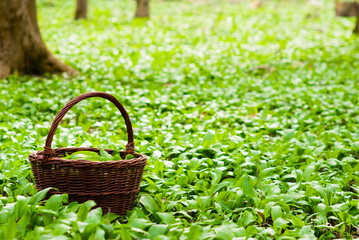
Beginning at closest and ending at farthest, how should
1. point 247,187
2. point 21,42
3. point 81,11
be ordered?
1. point 247,187
2. point 21,42
3. point 81,11

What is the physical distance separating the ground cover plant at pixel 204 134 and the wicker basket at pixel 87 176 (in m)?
0.09

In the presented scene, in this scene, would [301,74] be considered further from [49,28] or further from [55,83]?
[49,28]

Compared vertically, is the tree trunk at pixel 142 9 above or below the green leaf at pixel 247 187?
above

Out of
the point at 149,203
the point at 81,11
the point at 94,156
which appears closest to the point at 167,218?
the point at 149,203

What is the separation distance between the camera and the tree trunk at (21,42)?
6.71 meters

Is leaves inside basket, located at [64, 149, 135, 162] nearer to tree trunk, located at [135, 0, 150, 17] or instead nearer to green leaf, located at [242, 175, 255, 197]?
green leaf, located at [242, 175, 255, 197]

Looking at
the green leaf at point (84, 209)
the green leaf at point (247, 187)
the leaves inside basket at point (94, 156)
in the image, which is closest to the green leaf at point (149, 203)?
the leaves inside basket at point (94, 156)

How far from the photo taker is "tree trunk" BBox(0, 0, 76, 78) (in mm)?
6715

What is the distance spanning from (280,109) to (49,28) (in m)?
10.5

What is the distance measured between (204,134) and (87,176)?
2.04 meters

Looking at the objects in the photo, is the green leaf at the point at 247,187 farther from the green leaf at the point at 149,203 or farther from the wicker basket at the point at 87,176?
the wicker basket at the point at 87,176

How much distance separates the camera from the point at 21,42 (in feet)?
22.6

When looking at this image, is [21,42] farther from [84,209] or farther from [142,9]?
[142,9]

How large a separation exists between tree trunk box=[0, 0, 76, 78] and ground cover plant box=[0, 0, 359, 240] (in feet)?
1.39
